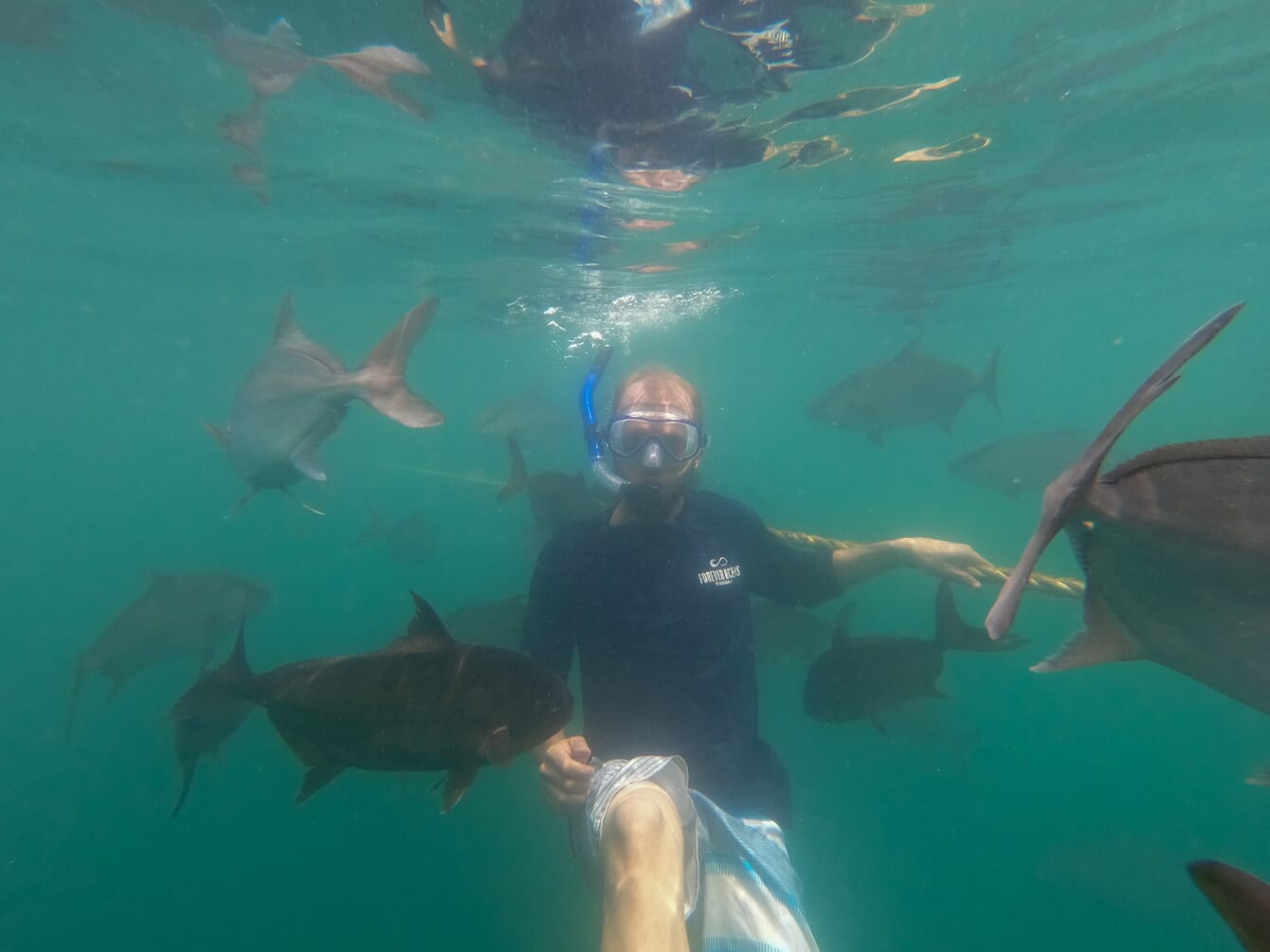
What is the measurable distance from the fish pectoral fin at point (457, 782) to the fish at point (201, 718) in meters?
1.06

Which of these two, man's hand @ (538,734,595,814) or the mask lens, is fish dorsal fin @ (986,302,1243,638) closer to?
man's hand @ (538,734,595,814)

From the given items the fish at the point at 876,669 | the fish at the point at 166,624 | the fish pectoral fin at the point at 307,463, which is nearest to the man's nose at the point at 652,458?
the fish at the point at 876,669

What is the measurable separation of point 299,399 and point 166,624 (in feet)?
16.9

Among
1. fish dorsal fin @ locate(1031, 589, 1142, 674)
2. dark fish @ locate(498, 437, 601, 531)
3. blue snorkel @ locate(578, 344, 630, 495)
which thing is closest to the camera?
fish dorsal fin @ locate(1031, 589, 1142, 674)

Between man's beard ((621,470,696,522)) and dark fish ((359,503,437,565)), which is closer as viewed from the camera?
man's beard ((621,470,696,522))

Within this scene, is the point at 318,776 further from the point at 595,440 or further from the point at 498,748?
the point at 595,440

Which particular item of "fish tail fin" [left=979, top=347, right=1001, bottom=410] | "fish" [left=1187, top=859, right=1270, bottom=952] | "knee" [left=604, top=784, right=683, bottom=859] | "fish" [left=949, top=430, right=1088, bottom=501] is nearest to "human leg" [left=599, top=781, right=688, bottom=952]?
"knee" [left=604, top=784, right=683, bottom=859]

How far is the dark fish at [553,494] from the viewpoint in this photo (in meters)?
8.31

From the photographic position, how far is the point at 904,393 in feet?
42.5

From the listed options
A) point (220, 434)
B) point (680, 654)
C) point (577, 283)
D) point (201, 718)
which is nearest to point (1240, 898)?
point (680, 654)

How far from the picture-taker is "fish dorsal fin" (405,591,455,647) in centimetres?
281

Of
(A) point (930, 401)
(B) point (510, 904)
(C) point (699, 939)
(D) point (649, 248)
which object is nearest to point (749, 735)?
(C) point (699, 939)

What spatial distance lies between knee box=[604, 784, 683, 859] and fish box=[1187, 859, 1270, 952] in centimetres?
238

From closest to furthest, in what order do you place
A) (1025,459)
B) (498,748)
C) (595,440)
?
(498,748)
(595,440)
(1025,459)
